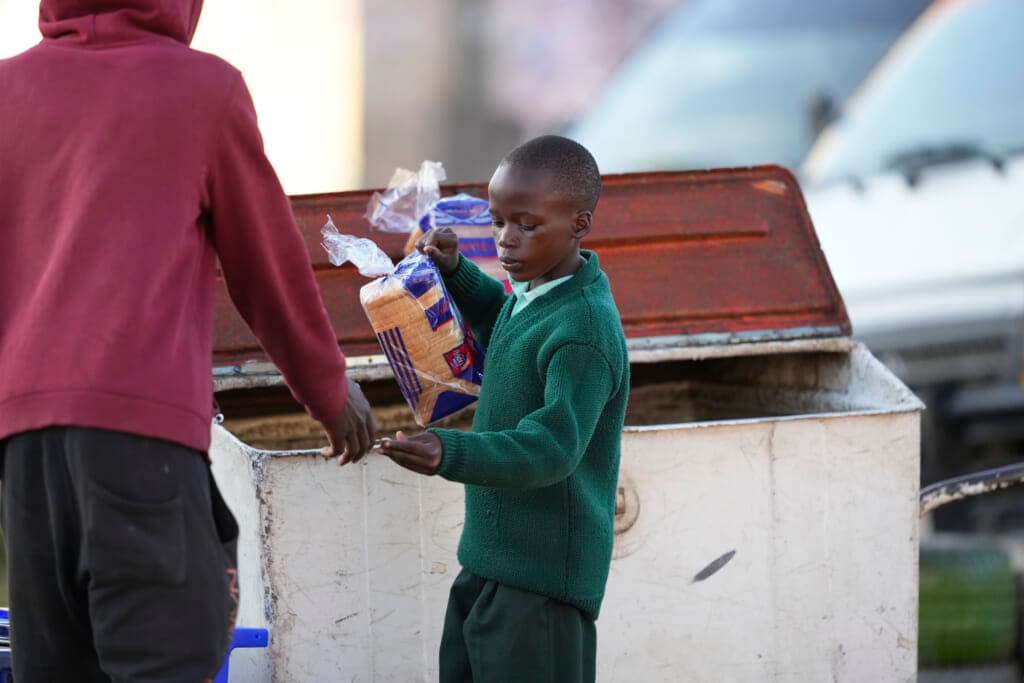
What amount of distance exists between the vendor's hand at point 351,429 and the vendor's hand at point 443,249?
0.45m

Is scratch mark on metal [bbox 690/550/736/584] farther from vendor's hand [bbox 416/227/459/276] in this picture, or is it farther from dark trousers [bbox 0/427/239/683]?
dark trousers [bbox 0/427/239/683]

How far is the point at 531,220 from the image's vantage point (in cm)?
231

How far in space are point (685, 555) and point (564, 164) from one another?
96 cm

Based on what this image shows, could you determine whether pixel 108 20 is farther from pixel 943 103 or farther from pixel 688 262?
pixel 943 103

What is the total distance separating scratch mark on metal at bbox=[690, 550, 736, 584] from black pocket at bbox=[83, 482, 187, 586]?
1305 mm

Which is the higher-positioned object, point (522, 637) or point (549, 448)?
point (549, 448)

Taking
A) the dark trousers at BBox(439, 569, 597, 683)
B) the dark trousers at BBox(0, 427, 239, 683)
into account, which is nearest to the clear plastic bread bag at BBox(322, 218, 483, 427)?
the dark trousers at BBox(439, 569, 597, 683)

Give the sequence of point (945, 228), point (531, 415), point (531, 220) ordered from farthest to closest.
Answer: point (945, 228) → point (531, 220) → point (531, 415)

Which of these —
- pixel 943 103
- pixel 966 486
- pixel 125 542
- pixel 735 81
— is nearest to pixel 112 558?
pixel 125 542

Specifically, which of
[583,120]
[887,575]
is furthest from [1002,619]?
[583,120]

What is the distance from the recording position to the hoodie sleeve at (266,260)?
2.00 metres

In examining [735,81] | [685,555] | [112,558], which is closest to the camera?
[112,558]

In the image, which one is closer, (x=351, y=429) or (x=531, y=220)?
(x=351, y=429)

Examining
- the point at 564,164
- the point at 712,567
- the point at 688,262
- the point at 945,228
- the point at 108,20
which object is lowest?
the point at 712,567
